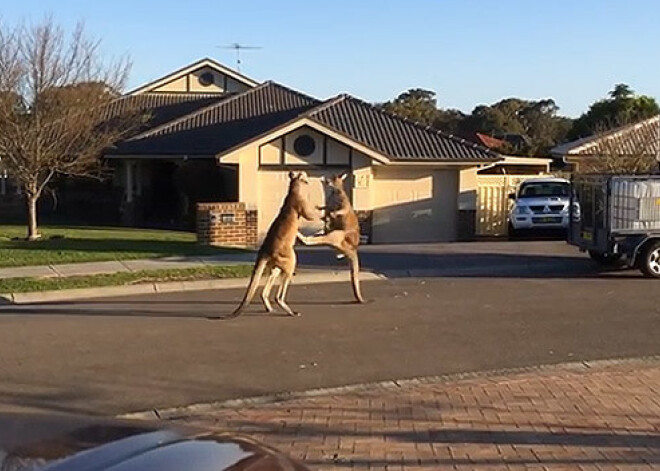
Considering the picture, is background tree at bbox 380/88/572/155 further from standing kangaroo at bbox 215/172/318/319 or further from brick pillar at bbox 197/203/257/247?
standing kangaroo at bbox 215/172/318/319

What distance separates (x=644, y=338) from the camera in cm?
1129

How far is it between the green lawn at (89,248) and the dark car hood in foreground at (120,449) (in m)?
15.2

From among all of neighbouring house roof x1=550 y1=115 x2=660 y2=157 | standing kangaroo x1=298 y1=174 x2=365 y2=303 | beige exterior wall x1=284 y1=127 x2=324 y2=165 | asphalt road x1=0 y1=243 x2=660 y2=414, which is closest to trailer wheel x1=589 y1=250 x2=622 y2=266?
asphalt road x1=0 y1=243 x2=660 y2=414

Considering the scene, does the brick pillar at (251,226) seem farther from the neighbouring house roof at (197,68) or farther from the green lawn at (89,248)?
the neighbouring house roof at (197,68)

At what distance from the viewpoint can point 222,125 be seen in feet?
112

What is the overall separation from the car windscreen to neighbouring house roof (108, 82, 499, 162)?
1461 mm

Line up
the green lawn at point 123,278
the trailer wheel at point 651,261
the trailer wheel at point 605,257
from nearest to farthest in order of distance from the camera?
the green lawn at point 123,278 < the trailer wheel at point 651,261 < the trailer wheel at point 605,257

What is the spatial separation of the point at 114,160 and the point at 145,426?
33.6m

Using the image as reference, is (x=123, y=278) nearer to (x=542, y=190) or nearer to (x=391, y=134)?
(x=391, y=134)

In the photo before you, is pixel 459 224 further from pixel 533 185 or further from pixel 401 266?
pixel 401 266

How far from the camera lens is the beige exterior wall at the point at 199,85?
1738 inches

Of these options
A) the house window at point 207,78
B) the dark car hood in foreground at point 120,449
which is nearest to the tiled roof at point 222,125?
the house window at point 207,78

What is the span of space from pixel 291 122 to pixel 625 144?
1154 cm

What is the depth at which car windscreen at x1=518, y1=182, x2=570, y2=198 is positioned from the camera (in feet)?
98.1
